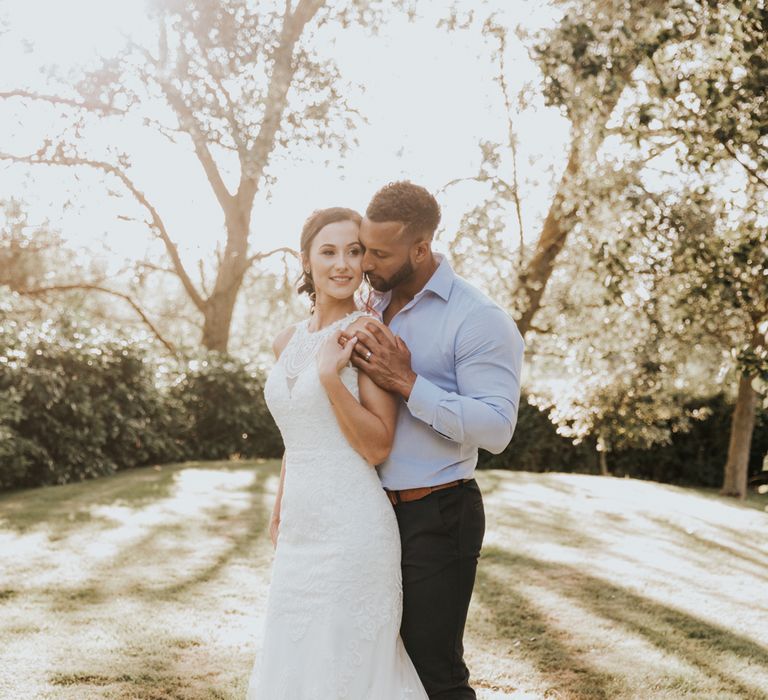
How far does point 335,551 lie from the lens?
2934 mm

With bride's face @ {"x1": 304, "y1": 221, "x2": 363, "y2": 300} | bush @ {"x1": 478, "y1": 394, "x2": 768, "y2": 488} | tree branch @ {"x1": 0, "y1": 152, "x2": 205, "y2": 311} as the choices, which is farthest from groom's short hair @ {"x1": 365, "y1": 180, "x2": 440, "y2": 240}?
bush @ {"x1": 478, "y1": 394, "x2": 768, "y2": 488}

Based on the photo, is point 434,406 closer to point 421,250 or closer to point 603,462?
point 421,250

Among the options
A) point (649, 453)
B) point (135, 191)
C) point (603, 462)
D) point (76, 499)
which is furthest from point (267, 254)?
point (76, 499)

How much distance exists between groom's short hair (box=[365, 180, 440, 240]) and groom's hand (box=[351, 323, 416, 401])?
15.4 inches

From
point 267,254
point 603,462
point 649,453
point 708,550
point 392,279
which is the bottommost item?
point 708,550

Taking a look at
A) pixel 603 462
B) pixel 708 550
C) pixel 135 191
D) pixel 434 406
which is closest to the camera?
pixel 434 406

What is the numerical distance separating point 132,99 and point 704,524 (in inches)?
341

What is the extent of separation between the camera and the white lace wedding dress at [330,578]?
2.88 metres

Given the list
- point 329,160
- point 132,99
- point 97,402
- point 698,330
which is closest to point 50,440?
point 97,402

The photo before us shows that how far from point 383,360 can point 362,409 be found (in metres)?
0.17

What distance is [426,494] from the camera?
301 centimetres

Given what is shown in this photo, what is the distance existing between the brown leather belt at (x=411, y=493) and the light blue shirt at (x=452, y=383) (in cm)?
2

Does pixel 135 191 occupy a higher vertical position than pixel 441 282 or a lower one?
higher

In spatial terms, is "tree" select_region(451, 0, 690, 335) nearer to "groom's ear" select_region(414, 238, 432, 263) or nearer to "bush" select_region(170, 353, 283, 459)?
"groom's ear" select_region(414, 238, 432, 263)
